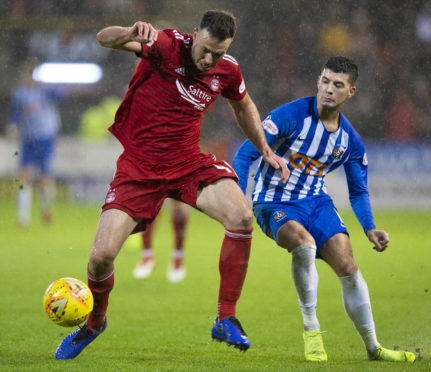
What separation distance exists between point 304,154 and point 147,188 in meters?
1.05

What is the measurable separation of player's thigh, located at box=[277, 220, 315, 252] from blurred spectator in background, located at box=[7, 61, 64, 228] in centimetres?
735

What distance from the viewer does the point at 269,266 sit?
8781mm

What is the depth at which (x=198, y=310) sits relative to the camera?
6.24m

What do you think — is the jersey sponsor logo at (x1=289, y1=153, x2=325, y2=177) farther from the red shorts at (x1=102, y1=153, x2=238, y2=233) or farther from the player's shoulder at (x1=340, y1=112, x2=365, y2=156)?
the red shorts at (x1=102, y1=153, x2=238, y2=233)

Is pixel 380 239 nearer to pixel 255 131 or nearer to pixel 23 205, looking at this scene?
pixel 255 131

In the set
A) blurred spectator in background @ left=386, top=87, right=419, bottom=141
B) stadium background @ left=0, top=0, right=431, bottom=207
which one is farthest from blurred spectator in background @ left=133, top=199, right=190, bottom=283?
blurred spectator in background @ left=386, top=87, right=419, bottom=141

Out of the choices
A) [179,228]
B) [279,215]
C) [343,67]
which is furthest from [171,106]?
[179,228]

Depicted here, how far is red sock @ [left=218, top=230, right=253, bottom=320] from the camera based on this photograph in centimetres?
429

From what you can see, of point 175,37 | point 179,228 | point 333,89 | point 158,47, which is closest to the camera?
point 158,47

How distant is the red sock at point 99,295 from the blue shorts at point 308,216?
1.01 meters

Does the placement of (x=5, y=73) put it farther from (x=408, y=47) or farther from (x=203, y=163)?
(x=203, y=163)

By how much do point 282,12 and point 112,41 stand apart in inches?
243

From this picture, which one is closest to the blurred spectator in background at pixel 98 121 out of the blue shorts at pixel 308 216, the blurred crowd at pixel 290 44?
the blurred crowd at pixel 290 44

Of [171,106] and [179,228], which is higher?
[171,106]
